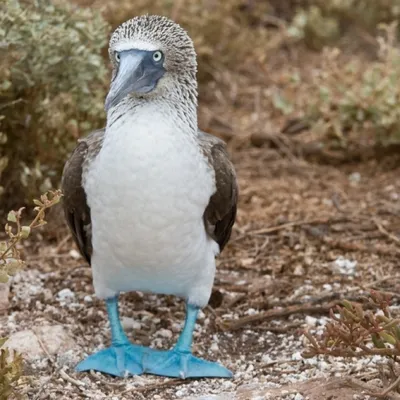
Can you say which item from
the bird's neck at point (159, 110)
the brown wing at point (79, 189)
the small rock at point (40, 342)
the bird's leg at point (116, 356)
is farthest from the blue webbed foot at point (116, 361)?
the bird's neck at point (159, 110)

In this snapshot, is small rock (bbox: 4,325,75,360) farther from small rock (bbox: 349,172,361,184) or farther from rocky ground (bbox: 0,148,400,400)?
small rock (bbox: 349,172,361,184)

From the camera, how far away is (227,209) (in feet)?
12.9

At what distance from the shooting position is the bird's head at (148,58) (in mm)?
3482

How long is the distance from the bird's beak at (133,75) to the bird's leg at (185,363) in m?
1.01

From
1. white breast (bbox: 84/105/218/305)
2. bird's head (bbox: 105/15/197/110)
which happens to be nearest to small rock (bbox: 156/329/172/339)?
white breast (bbox: 84/105/218/305)

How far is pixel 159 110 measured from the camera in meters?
3.58

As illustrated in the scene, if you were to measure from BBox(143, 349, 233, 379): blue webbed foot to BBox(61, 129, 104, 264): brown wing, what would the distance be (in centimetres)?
55

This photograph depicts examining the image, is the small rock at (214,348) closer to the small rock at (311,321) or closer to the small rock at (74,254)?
the small rock at (311,321)

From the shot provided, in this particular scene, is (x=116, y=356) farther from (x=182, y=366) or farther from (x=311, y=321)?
(x=311, y=321)

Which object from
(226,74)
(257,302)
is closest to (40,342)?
(257,302)

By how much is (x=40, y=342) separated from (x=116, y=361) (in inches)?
13.4

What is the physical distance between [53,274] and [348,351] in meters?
2.00

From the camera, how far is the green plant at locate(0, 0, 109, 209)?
15.5 feet

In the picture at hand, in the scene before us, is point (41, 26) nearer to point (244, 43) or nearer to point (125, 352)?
point (125, 352)
